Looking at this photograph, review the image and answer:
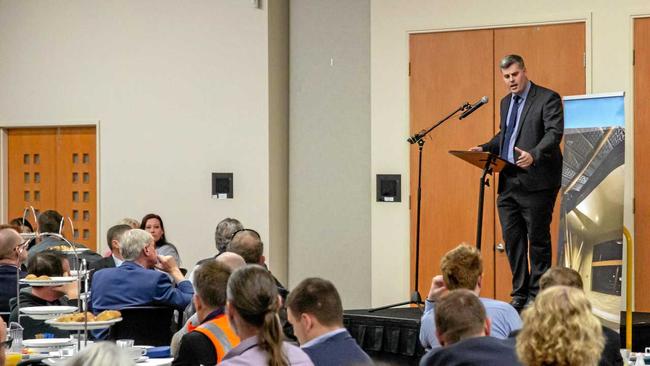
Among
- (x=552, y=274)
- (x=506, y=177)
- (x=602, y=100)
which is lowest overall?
(x=552, y=274)

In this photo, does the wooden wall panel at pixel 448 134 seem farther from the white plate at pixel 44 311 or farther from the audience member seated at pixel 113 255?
the white plate at pixel 44 311

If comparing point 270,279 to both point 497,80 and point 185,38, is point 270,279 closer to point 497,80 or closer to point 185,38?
point 497,80

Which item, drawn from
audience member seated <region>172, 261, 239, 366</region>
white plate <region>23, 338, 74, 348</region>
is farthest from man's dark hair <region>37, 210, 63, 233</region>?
audience member seated <region>172, 261, 239, 366</region>

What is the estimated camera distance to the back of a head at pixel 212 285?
4352 mm

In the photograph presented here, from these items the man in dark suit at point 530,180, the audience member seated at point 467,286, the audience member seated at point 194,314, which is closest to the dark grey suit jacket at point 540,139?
the man in dark suit at point 530,180

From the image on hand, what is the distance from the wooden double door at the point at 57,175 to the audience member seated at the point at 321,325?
6.98 metres

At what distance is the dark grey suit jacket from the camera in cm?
691

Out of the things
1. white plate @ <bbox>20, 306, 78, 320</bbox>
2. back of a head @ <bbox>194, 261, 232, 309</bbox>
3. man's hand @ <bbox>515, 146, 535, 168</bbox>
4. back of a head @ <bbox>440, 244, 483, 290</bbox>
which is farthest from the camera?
man's hand @ <bbox>515, 146, 535, 168</bbox>

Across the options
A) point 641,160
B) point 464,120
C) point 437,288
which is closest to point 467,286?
point 437,288

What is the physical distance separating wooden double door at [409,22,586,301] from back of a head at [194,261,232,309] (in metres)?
4.60

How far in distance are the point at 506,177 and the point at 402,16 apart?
8.14 ft

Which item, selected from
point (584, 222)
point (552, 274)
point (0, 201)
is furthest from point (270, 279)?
point (0, 201)

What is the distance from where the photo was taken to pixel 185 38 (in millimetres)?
9898

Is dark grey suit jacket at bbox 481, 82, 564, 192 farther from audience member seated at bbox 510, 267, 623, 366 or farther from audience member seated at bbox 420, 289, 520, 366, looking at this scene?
audience member seated at bbox 420, 289, 520, 366
